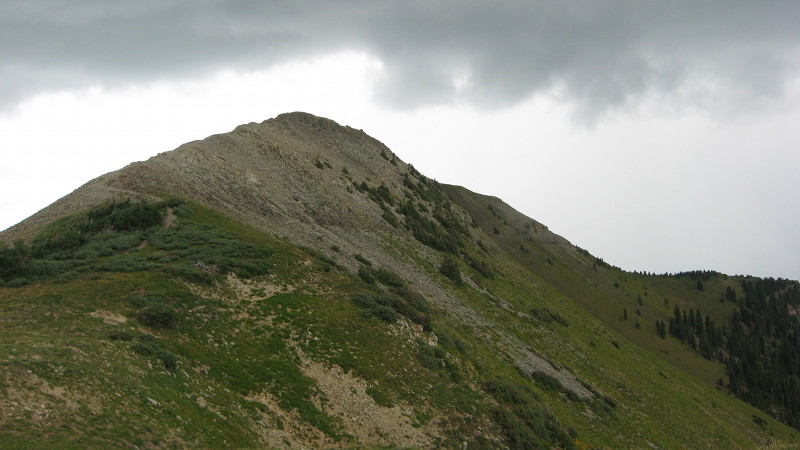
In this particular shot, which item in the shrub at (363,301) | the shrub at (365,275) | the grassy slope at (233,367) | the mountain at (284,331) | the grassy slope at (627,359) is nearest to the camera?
the grassy slope at (233,367)

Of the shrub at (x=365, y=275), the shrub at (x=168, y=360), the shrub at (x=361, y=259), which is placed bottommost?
the shrub at (x=168, y=360)

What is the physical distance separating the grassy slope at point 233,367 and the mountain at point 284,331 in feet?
0.36

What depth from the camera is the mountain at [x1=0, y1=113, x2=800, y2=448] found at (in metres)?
21.2

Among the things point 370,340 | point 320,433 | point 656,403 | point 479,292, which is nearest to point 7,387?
point 320,433

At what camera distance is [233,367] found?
26.3m

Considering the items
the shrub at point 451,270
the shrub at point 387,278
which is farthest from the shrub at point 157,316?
the shrub at point 451,270

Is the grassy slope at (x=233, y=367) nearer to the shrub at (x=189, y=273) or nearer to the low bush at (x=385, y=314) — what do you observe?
the shrub at (x=189, y=273)

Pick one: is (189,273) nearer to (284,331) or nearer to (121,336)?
(284,331)

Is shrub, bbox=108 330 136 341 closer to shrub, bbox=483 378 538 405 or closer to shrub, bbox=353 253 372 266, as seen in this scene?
shrub, bbox=483 378 538 405

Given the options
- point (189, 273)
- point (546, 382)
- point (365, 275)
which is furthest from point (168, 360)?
point (546, 382)

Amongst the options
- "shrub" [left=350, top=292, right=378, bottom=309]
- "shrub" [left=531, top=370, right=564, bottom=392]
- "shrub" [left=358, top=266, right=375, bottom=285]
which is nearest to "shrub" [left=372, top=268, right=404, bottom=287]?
"shrub" [left=358, top=266, right=375, bottom=285]

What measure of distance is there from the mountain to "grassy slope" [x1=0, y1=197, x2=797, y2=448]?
109 millimetres

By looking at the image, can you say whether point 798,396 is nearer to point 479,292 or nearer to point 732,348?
point 732,348

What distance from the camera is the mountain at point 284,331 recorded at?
833 inches
